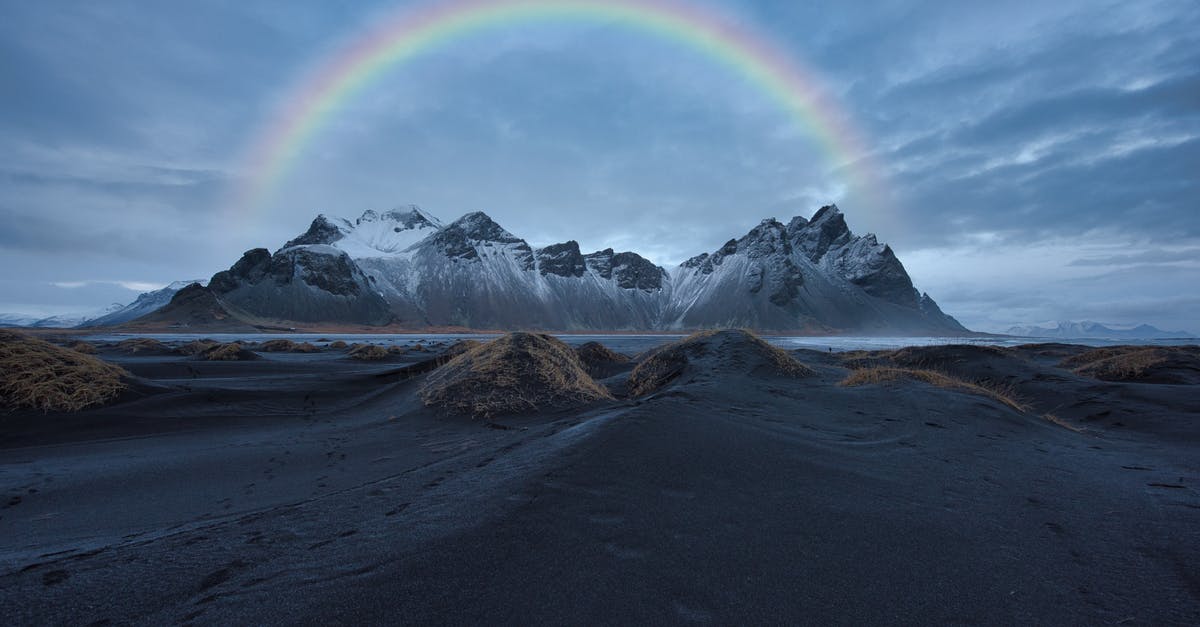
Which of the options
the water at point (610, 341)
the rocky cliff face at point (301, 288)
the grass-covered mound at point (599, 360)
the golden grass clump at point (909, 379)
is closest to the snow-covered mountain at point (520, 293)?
the rocky cliff face at point (301, 288)

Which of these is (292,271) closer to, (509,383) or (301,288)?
(301,288)

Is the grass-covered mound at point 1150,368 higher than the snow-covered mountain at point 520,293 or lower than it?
lower

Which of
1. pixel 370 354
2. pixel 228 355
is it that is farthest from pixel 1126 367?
pixel 228 355

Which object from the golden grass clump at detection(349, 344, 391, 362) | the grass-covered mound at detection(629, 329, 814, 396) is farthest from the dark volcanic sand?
the golden grass clump at detection(349, 344, 391, 362)

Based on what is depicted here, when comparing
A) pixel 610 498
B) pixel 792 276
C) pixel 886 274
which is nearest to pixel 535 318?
pixel 792 276

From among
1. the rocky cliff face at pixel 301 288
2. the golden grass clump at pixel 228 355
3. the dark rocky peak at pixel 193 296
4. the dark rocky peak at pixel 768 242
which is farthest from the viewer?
the dark rocky peak at pixel 768 242

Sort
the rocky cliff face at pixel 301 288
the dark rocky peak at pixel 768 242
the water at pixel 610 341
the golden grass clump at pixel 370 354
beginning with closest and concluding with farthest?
the golden grass clump at pixel 370 354 < the water at pixel 610 341 < the rocky cliff face at pixel 301 288 < the dark rocky peak at pixel 768 242

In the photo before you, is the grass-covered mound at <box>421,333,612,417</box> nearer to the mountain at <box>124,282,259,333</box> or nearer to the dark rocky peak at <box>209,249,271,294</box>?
the mountain at <box>124,282,259,333</box>

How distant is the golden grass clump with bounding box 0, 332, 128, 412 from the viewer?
767 centimetres

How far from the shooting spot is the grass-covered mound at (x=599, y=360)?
58.0ft

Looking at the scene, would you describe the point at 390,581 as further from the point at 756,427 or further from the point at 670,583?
the point at 756,427

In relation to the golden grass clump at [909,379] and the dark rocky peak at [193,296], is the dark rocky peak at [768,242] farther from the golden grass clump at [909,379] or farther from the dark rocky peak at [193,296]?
the golden grass clump at [909,379]

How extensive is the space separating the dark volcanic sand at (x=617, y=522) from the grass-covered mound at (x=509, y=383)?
3.90ft

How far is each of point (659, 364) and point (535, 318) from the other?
153367 millimetres
